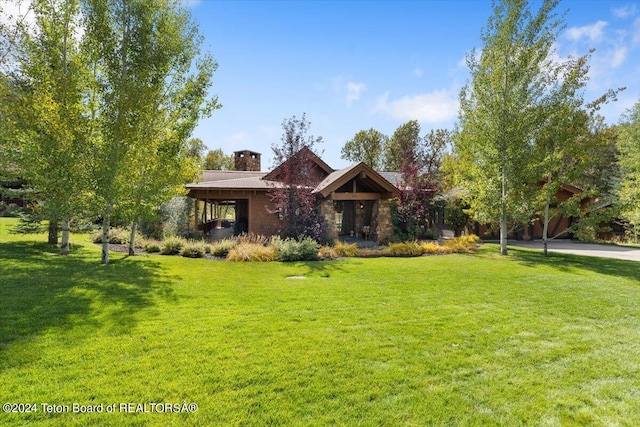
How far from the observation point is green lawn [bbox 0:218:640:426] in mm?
2996

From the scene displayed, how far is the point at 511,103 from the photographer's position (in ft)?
43.9

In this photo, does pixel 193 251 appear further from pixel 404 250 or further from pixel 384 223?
pixel 384 223

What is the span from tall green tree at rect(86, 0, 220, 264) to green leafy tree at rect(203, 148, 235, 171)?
30.7 meters

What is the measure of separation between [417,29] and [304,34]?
399 cm

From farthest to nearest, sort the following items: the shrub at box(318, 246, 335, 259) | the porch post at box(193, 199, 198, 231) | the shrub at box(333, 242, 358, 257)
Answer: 1. the porch post at box(193, 199, 198, 231)
2. the shrub at box(333, 242, 358, 257)
3. the shrub at box(318, 246, 335, 259)

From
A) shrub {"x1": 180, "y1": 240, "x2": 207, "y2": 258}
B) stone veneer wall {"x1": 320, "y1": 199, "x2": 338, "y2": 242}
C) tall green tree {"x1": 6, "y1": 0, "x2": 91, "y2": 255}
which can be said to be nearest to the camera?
tall green tree {"x1": 6, "y1": 0, "x2": 91, "y2": 255}

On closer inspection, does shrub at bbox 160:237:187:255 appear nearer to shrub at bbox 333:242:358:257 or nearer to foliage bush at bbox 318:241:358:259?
foliage bush at bbox 318:241:358:259

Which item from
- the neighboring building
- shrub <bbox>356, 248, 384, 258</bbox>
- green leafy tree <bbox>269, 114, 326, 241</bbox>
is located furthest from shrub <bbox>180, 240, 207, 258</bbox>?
shrub <bbox>356, 248, 384, 258</bbox>

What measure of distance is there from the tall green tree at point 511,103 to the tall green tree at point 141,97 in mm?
11868

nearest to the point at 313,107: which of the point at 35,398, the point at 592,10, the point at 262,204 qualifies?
the point at 262,204

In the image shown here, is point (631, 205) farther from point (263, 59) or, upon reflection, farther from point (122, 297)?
point (122, 297)

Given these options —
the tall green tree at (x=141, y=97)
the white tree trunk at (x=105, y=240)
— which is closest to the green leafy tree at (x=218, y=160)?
the tall green tree at (x=141, y=97)

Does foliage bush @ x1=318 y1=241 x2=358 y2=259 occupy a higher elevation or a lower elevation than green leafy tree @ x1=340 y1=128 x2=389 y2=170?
lower

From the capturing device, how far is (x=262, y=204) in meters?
17.3
